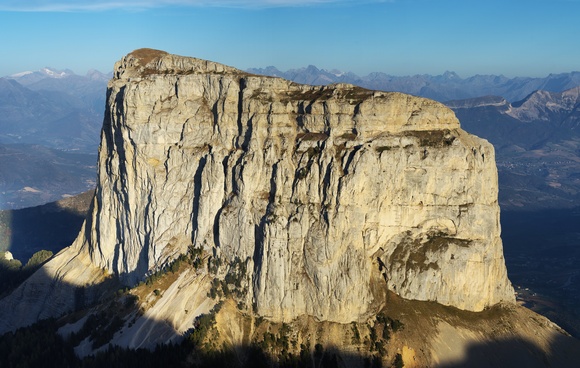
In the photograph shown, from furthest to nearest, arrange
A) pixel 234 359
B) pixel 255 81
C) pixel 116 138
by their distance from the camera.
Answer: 1. pixel 116 138
2. pixel 255 81
3. pixel 234 359

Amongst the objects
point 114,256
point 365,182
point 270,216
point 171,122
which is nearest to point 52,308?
point 114,256

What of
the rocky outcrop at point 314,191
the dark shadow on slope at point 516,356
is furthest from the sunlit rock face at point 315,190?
the dark shadow on slope at point 516,356

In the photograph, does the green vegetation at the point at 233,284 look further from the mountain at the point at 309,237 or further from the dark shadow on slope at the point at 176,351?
the dark shadow on slope at the point at 176,351

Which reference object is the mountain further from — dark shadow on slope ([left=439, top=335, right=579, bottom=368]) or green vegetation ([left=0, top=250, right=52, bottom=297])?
green vegetation ([left=0, top=250, right=52, bottom=297])

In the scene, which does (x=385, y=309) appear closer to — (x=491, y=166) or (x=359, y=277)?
(x=359, y=277)

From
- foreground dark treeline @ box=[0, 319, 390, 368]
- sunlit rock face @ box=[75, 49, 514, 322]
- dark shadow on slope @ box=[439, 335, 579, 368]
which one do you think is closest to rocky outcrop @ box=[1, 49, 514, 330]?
sunlit rock face @ box=[75, 49, 514, 322]
